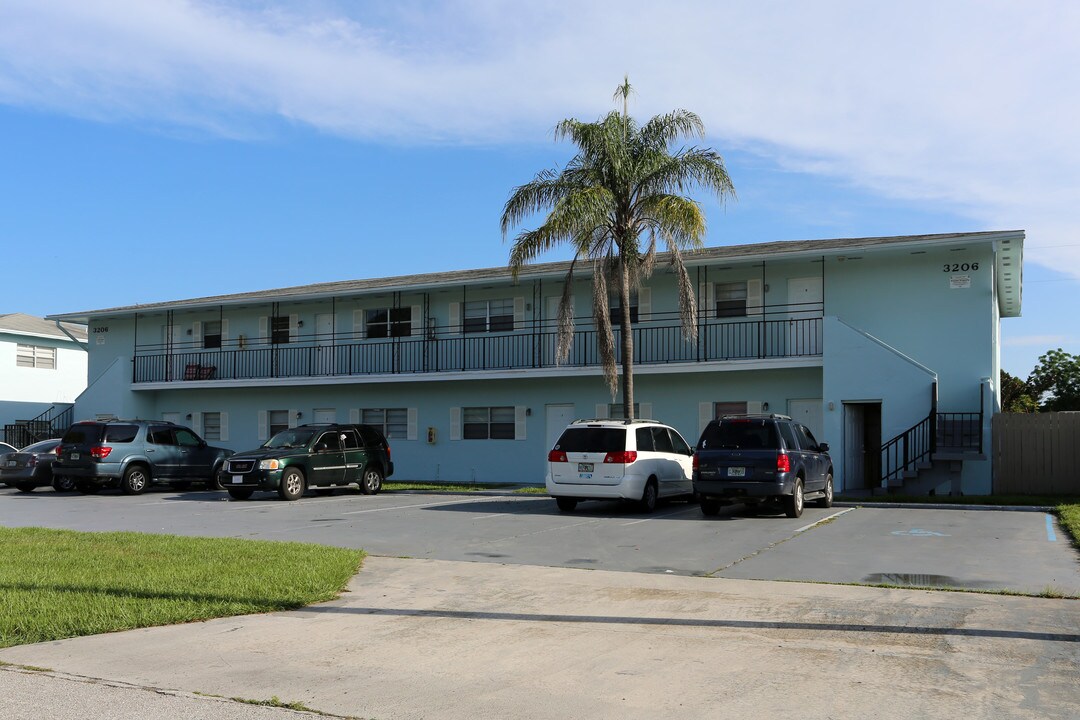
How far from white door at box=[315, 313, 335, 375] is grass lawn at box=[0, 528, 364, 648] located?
18.2 meters

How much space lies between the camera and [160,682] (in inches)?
251

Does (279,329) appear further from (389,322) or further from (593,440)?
(593,440)

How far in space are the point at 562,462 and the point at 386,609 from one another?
376 inches

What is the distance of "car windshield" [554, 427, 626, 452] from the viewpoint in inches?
706

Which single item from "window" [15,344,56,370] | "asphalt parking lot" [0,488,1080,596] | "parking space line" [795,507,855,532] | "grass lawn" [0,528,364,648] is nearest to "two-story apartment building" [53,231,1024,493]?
"parking space line" [795,507,855,532]

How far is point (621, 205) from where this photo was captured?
23.3 m

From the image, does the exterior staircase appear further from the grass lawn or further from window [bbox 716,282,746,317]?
the grass lawn

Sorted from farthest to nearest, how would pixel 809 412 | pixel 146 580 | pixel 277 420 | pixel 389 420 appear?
pixel 277 420, pixel 389 420, pixel 809 412, pixel 146 580

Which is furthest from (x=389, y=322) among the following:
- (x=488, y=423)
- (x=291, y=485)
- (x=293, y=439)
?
(x=291, y=485)

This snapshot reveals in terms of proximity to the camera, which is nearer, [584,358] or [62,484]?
[62,484]

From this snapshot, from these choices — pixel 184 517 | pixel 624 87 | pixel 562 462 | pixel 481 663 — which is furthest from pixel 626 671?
pixel 624 87

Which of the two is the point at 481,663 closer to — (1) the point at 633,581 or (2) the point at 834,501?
(1) the point at 633,581

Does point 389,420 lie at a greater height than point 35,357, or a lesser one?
lesser

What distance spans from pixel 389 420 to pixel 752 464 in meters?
16.5
